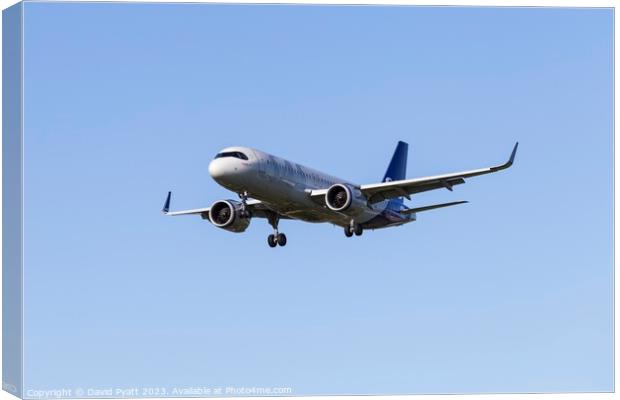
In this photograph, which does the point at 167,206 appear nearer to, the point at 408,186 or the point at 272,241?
the point at 272,241

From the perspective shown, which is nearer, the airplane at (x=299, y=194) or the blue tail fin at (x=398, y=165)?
the airplane at (x=299, y=194)

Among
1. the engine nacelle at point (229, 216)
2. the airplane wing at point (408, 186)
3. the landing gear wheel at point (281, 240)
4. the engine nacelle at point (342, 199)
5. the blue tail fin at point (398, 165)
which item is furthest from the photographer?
the blue tail fin at point (398, 165)

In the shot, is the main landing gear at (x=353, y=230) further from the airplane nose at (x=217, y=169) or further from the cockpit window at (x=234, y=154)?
the airplane nose at (x=217, y=169)

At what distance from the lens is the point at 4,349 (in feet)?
118

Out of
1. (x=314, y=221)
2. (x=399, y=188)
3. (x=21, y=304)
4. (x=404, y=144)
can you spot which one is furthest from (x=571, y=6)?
(x=404, y=144)

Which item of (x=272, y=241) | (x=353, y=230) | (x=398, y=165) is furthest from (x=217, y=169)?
(x=398, y=165)

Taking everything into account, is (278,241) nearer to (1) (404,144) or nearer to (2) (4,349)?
(1) (404,144)

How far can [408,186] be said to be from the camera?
50.7 meters

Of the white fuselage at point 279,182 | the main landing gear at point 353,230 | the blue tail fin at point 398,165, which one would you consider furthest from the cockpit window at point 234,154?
the blue tail fin at point 398,165

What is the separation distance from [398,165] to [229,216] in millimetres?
14992

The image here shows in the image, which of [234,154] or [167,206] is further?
[167,206]

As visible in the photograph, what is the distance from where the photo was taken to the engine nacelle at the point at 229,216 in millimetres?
50938

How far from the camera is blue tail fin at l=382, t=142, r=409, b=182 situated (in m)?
63.1

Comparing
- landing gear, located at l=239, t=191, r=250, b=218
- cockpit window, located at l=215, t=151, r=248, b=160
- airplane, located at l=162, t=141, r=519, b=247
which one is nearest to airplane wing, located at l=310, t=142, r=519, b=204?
airplane, located at l=162, t=141, r=519, b=247
